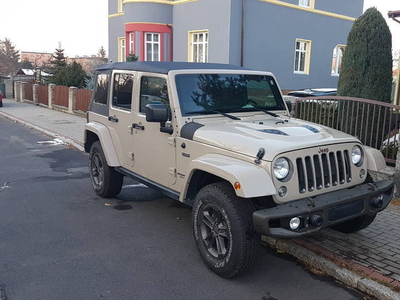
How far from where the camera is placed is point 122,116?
551cm

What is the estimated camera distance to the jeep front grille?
3.59 meters

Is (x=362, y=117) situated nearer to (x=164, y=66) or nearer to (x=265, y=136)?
(x=265, y=136)

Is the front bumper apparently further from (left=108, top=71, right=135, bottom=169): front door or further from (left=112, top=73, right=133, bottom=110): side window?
(left=112, top=73, right=133, bottom=110): side window

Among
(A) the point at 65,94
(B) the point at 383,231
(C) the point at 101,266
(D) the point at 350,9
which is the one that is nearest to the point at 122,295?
(C) the point at 101,266

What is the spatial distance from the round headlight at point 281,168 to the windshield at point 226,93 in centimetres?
135

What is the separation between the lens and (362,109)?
22.3 feet

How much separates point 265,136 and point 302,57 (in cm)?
1764

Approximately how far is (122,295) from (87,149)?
3.68 meters

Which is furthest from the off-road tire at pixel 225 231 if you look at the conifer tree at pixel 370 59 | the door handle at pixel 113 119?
the conifer tree at pixel 370 59

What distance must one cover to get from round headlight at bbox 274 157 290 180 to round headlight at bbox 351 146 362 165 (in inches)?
38.4

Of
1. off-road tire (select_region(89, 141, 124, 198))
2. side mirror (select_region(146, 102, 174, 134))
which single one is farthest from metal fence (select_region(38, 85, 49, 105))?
side mirror (select_region(146, 102, 174, 134))

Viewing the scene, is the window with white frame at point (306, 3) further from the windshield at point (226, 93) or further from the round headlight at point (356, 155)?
the round headlight at point (356, 155)

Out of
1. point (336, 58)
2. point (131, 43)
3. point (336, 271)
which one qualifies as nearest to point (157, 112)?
point (336, 271)

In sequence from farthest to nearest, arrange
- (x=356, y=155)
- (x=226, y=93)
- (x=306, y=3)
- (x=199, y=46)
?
(x=306, y=3)
(x=199, y=46)
(x=226, y=93)
(x=356, y=155)
